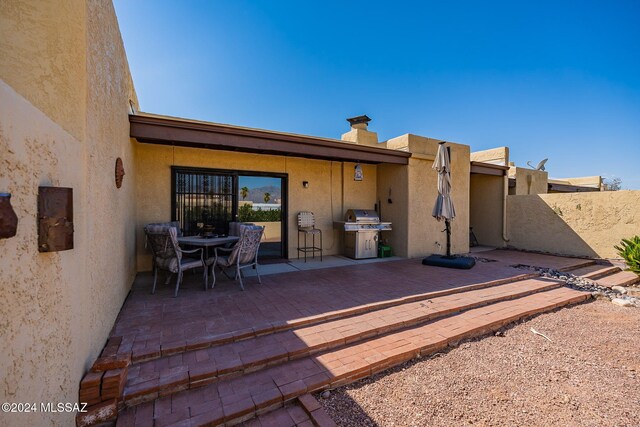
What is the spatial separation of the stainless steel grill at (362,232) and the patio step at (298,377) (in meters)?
3.72

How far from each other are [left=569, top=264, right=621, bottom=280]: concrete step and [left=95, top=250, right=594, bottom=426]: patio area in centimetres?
146

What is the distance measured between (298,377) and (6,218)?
2.42m

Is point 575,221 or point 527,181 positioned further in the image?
point 527,181

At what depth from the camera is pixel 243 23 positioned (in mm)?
7766

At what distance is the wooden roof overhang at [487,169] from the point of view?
9227mm

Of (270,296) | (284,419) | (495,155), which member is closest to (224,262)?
(270,296)

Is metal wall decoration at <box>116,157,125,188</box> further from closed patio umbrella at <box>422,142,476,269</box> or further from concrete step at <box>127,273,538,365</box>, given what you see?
closed patio umbrella at <box>422,142,476,269</box>

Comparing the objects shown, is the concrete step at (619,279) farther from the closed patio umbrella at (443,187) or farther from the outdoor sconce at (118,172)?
the outdoor sconce at (118,172)

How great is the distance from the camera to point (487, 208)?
10695mm

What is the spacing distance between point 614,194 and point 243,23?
12252 mm

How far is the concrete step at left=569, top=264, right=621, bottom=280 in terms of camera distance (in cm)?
644

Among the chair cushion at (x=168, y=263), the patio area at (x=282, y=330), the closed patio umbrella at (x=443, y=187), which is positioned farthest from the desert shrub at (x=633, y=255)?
the chair cushion at (x=168, y=263)

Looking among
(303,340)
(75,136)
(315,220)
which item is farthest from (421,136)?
(75,136)

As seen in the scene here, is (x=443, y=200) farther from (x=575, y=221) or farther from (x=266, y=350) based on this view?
(x=266, y=350)
